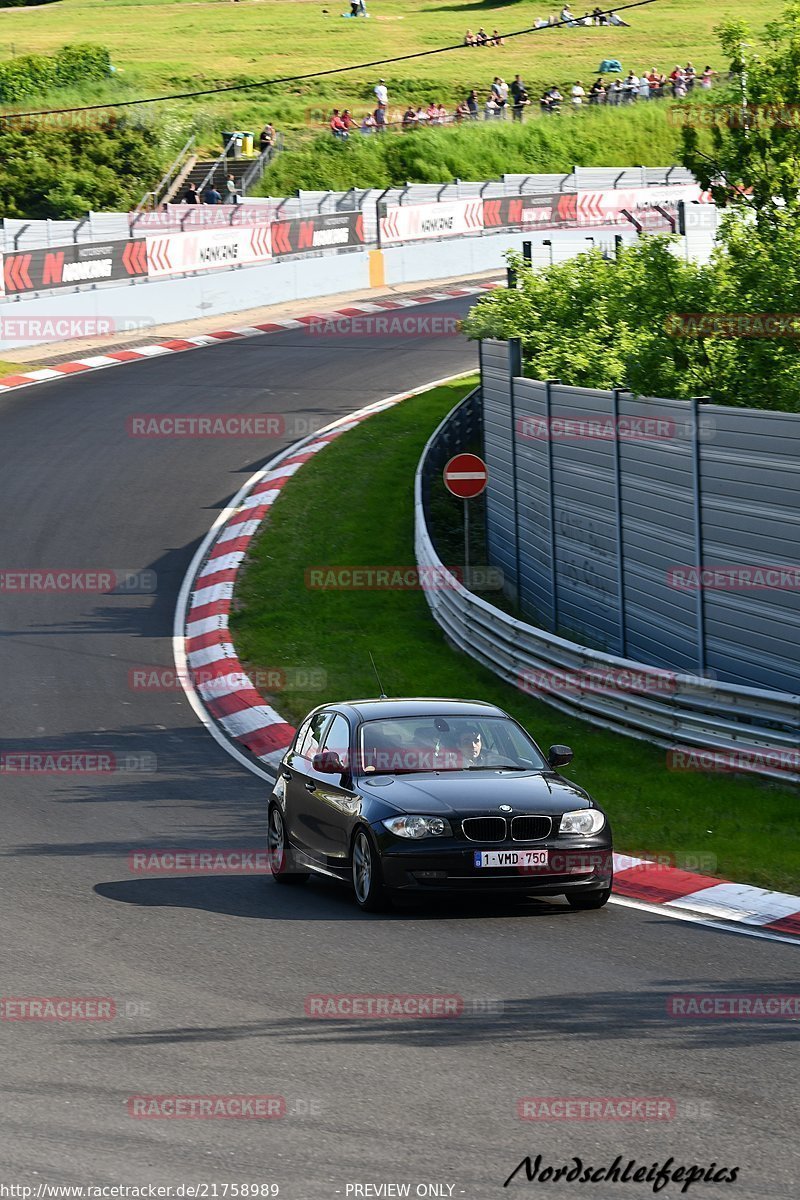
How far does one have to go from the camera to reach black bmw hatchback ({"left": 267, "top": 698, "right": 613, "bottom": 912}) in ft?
34.8

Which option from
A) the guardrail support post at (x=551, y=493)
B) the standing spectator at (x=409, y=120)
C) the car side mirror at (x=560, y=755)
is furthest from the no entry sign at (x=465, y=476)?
the standing spectator at (x=409, y=120)

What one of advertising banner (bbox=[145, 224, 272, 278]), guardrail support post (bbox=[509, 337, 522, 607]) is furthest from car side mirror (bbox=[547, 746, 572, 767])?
advertising banner (bbox=[145, 224, 272, 278])

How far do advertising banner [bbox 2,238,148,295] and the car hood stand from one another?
26719mm

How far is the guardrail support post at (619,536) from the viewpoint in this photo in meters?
17.2

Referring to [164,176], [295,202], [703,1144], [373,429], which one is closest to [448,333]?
[373,429]

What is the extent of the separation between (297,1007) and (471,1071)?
4.54 feet

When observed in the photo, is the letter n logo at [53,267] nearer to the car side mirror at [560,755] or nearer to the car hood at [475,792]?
the car hood at [475,792]

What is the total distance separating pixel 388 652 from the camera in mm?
19984

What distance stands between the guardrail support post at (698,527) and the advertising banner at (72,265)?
23.3 meters

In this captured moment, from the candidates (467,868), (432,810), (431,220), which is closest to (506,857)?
(467,868)

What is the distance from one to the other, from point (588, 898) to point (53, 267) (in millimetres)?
28381

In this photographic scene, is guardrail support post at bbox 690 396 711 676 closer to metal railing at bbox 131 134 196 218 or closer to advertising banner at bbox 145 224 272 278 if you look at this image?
advertising banner at bbox 145 224 272 278

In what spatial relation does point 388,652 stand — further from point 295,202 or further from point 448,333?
point 295,202

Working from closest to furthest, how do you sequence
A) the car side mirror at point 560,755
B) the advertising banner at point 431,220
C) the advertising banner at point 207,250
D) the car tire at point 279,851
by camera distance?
the car side mirror at point 560,755, the car tire at point 279,851, the advertising banner at point 207,250, the advertising banner at point 431,220
